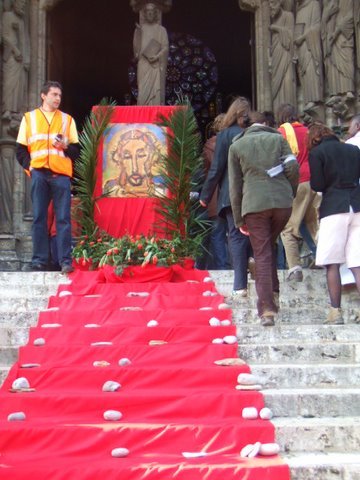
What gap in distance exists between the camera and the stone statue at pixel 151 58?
1083 cm

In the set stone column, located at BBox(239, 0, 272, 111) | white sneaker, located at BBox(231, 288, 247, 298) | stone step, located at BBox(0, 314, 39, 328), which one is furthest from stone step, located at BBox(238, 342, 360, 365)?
stone column, located at BBox(239, 0, 272, 111)

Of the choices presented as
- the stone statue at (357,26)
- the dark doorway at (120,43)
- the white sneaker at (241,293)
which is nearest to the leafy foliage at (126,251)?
the white sneaker at (241,293)

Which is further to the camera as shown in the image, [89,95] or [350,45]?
[89,95]

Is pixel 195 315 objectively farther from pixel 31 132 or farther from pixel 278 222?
pixel 31 132

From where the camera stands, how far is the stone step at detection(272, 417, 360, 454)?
3436mm

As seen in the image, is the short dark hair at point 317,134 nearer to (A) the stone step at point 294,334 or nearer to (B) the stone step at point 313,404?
(A) the stone step at point 294,334

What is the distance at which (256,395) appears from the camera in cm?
371

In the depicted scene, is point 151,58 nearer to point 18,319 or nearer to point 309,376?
point 18,319

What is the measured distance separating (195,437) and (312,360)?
137cm

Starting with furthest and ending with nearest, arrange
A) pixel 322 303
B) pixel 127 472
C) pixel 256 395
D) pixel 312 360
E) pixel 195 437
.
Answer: pixel 322 303 → pixel 312 360 → pixel 256 395 → pixel 195 437 → pixel 127 472

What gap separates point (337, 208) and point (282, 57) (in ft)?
20.3

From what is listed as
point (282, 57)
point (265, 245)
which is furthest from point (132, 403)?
point (282, 57)

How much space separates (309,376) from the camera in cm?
416

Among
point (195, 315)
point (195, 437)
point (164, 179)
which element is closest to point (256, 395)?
point (195, 437)
